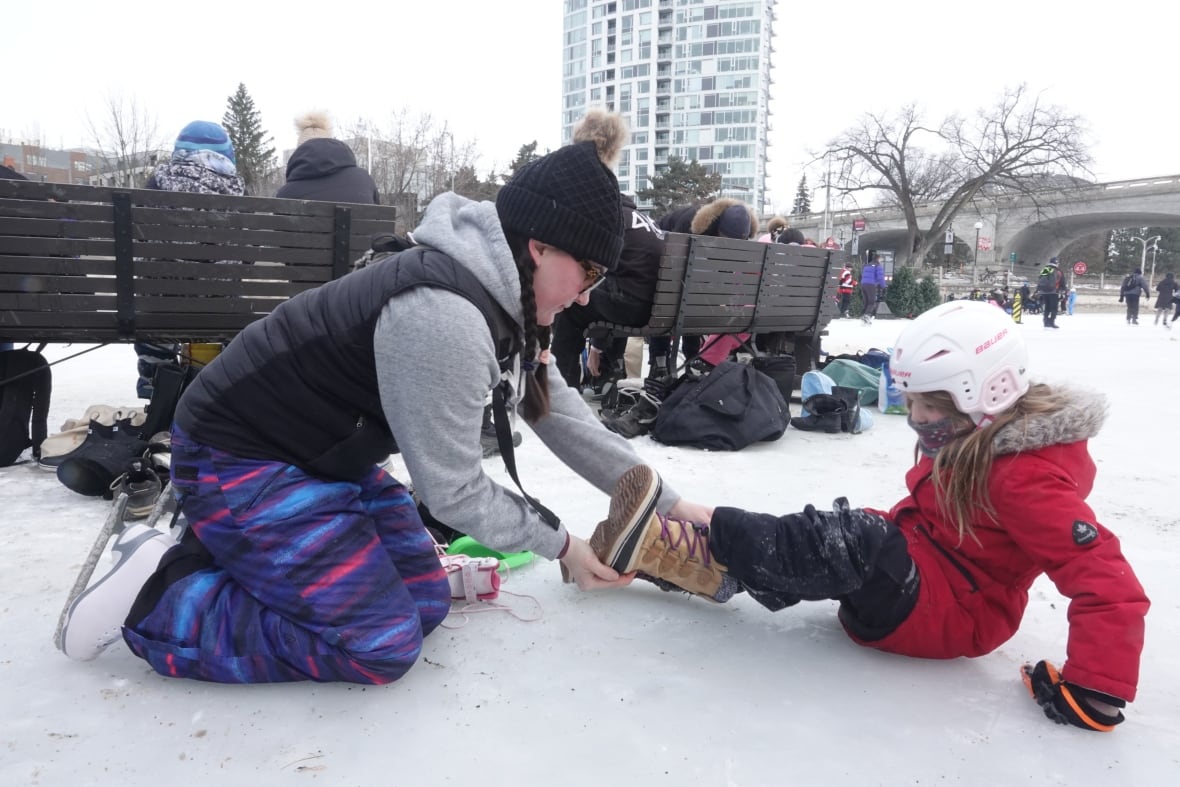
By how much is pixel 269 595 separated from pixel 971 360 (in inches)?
77.7

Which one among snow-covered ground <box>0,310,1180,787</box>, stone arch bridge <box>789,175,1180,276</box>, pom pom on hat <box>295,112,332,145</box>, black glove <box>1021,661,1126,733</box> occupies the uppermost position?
stone arch bridge <box>789,175,1180,276</box>

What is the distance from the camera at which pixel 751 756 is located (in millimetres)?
1751

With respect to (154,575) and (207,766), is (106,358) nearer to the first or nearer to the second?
(154,575)

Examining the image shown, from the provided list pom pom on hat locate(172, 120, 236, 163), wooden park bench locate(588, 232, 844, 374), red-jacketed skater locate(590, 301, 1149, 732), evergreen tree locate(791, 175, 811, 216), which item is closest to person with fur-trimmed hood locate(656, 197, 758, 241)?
wooden park bench locate(588, 232, 844, 374)

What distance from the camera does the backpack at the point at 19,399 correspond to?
150 inches

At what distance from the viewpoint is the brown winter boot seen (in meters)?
2.15

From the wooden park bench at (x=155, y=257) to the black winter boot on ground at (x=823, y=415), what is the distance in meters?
2.96

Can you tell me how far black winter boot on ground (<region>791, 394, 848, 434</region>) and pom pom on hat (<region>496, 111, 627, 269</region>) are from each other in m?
3.65

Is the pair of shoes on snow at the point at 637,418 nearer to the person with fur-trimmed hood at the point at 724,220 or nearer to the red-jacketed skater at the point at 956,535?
the person with fur-trimmed hood at the point at 724,220

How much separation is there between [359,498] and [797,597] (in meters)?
1.29

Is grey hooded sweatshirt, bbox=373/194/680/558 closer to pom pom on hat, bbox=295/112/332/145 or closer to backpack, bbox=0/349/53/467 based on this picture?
backpack, bbox=0/349/53/467

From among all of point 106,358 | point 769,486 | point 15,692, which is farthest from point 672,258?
point 106,358

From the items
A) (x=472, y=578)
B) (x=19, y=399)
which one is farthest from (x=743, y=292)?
(x=19, y=399)

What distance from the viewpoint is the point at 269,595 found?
6.45 feet
